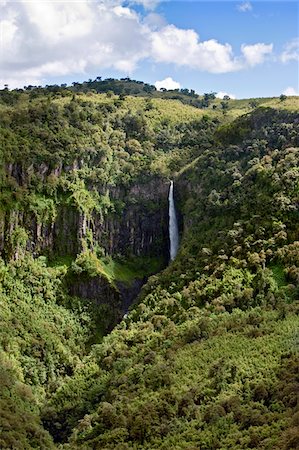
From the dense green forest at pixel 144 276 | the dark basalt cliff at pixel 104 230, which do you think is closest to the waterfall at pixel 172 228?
the dark basalt cliff at pixel 104 230

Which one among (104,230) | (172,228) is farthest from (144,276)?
(104,230)

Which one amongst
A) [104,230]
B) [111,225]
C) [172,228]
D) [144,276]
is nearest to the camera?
[104,230]

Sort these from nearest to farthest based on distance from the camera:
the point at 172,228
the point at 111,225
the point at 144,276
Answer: the point at 144,276 → the point at 111,225 → the point at 172,228

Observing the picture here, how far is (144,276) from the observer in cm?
6156

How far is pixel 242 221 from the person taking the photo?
47.5 m

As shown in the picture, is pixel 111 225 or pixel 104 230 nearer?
pixel 104 230

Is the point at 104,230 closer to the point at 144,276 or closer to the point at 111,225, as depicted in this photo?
the point at 111,225

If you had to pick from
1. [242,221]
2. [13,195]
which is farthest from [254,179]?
[13,195]

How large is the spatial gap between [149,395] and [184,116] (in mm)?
51368

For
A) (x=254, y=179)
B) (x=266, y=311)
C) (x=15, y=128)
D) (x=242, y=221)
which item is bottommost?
(x=266, y=311)

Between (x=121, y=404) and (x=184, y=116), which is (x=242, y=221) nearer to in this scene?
(x=121, y=404)

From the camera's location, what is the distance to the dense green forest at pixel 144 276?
3136 centimetres

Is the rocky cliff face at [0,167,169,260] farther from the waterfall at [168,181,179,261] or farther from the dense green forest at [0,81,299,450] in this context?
the waterfall at [168,181,179,261]

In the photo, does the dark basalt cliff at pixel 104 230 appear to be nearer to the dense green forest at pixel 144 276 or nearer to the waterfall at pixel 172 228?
the dense green forest at pixel 144 276
